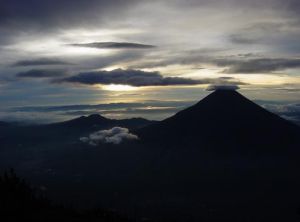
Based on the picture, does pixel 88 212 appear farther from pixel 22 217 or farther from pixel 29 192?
pixel 22 217

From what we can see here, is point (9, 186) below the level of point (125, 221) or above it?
above

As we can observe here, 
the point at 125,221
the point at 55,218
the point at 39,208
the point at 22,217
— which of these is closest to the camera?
the point at 22,217

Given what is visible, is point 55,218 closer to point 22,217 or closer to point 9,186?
point 22,217

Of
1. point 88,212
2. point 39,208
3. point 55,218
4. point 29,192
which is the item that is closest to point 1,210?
point 55,218

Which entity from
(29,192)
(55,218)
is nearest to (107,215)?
(29,192)

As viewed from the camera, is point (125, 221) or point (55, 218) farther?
point (125, 221)

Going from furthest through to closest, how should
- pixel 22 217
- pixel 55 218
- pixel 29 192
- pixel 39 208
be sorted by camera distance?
pixel 29 192
pixel 39 208
pixel 55 218
pixel 22 217

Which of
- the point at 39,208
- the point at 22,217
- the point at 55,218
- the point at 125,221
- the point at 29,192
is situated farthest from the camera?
the point at 125,221

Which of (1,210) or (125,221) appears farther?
(125,221)

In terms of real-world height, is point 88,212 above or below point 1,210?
below

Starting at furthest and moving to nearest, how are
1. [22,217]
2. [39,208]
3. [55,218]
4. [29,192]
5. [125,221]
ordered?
[125,221] < [29,192] < [39,208] < [55,218] < [22,217]
